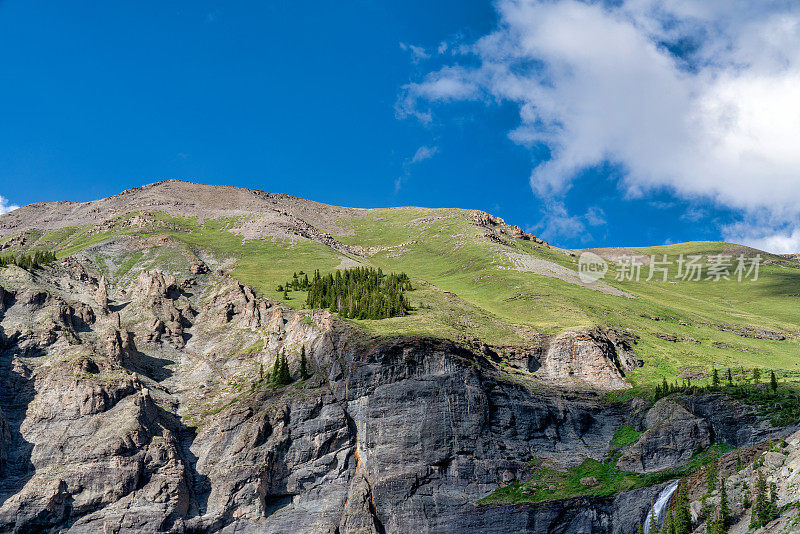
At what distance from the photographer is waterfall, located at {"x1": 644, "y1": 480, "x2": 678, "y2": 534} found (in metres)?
71.0

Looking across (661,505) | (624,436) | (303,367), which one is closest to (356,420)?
(303,367)

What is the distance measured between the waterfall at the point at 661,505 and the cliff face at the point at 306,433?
80.2 inches

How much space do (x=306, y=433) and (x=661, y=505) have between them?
54.3 metres

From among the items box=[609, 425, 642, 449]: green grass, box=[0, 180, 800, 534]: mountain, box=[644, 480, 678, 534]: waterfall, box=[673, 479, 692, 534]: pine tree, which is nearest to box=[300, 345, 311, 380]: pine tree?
box=[0, 180, 800, 534]: mountain

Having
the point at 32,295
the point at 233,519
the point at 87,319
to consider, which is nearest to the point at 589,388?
the point at 233,519

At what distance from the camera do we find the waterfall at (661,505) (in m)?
71.0

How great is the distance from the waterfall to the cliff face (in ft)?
6.68

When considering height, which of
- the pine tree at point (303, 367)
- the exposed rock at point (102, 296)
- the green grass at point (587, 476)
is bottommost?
the green grass at point (587, 476)

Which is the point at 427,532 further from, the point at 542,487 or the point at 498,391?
the point at 498,391

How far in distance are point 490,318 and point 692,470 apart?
64548mm

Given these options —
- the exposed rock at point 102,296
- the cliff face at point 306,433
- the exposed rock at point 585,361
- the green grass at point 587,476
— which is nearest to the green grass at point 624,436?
the cliff face at point 306,433

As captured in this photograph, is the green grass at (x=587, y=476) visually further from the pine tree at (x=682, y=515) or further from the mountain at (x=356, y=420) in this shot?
the pine tree at (x=682, y=515)

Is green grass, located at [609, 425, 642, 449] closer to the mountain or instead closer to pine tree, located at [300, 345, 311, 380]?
the mountain

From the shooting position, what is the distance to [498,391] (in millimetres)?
102438
